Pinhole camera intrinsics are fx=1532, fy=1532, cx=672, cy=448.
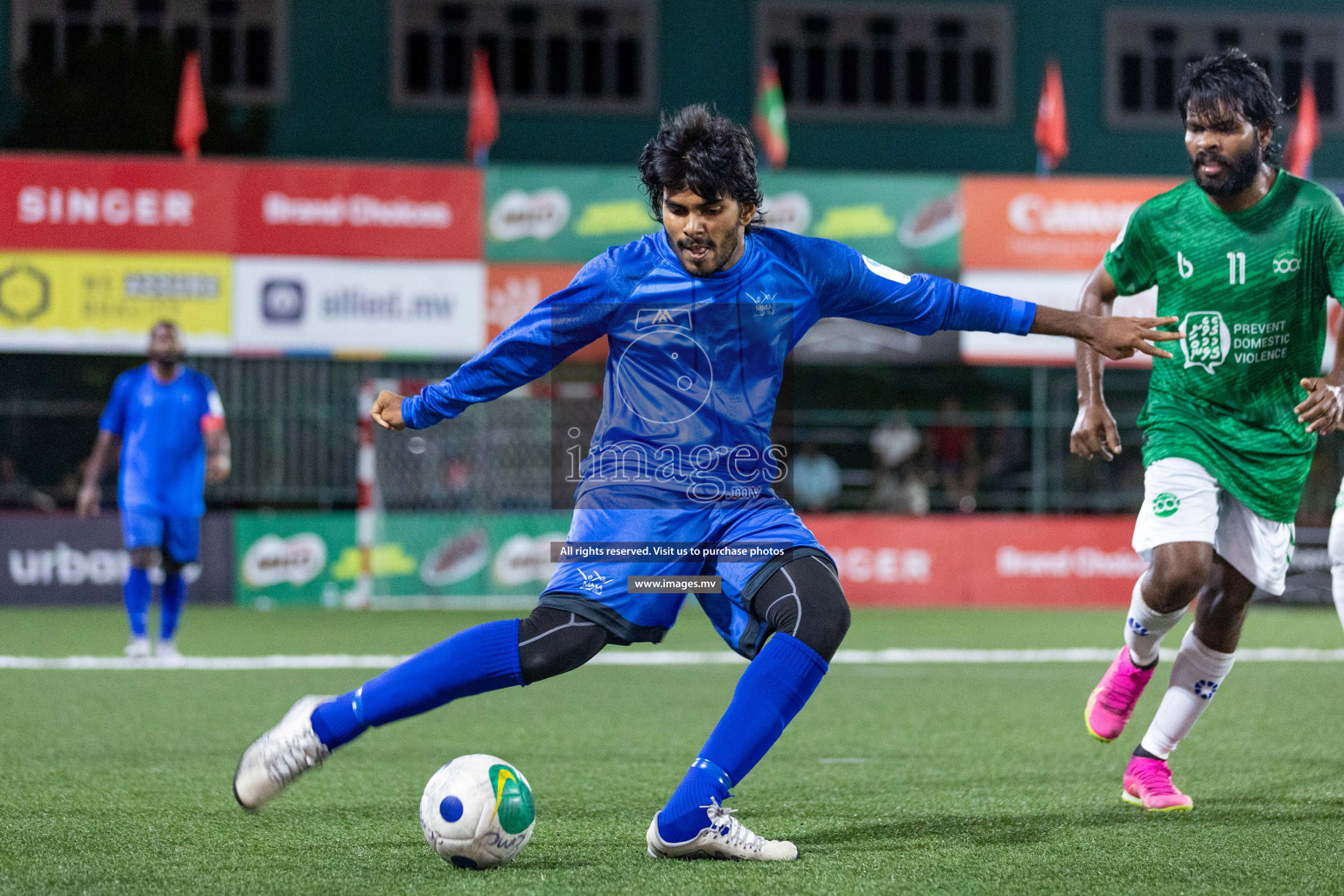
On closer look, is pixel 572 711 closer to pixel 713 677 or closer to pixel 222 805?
pixel 713 677

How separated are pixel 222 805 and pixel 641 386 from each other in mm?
2084

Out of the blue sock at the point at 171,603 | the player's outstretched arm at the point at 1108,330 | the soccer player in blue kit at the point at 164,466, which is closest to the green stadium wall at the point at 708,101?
the soccer player in blue kit at the point at 164,466

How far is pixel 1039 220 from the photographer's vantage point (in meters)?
18.0

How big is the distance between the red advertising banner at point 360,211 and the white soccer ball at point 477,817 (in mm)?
13826

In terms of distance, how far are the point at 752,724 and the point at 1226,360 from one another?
81.7 inches

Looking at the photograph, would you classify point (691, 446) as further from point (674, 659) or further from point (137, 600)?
point (137, 600)

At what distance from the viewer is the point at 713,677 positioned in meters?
9.63

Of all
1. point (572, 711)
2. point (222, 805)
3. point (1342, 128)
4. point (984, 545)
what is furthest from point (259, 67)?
point (222, 805)

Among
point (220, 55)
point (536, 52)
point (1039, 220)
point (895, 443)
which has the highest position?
point (536, 52)

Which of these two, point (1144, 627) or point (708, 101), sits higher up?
point (708, 101)

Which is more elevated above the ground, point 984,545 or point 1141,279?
point 1141,279

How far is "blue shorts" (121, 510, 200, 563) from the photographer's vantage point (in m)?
10.5

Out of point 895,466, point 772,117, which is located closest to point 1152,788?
point 895,466

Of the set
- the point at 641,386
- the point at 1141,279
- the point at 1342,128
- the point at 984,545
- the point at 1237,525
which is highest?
the point at 1342,128
